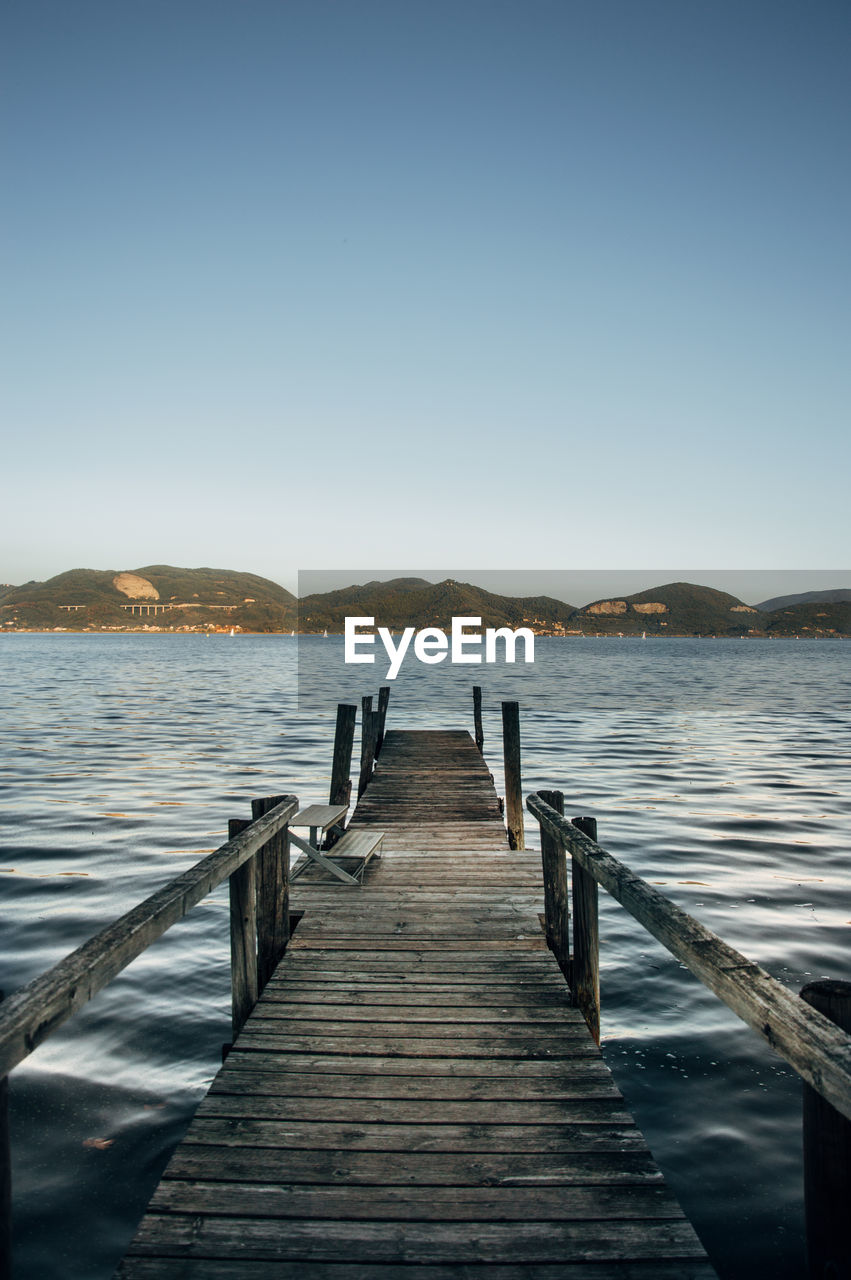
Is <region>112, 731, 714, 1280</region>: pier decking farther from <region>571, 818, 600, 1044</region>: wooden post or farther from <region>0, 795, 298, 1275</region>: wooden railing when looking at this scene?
<region>0, 795, 298, 1275</region>: wooden railing

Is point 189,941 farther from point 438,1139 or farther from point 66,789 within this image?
point 66,789

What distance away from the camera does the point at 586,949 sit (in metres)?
5.17

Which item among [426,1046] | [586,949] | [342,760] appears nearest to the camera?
[426,1046]

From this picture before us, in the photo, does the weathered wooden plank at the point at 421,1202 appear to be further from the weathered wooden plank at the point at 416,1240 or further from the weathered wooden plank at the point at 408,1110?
the weathered wooden plank at the point at 408,1110

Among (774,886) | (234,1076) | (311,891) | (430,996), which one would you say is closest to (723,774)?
(774,886)

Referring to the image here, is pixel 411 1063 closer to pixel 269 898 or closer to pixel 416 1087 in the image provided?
pixel 416 1087

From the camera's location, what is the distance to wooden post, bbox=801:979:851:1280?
2471 millimetres

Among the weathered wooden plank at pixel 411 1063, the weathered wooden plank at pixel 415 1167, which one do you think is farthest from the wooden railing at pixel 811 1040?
the weathered wooden plank at pixel 411 1063

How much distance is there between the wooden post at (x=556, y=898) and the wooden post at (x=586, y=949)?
0.63 meters

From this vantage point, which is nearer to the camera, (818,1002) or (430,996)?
(818,1002)

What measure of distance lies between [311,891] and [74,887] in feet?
14.6

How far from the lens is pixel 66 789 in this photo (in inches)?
685

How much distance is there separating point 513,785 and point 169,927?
27.8 feet

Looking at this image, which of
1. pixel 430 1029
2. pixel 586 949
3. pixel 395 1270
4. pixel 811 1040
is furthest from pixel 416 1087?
pixel 811 1040
